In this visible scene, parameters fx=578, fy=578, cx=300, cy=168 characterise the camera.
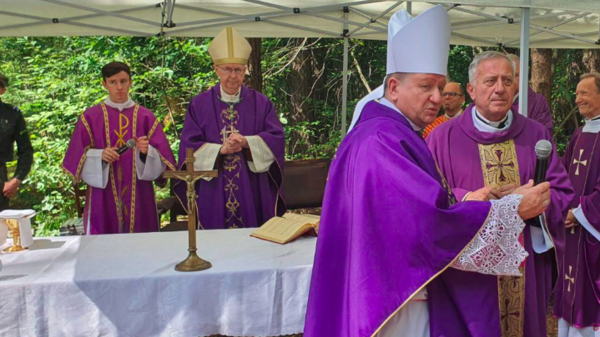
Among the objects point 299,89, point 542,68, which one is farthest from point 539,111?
point 299,89

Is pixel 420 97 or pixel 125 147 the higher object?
pixel 420 97

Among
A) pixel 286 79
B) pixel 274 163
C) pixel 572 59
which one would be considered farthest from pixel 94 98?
pixel 572 59

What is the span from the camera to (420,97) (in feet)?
6.84

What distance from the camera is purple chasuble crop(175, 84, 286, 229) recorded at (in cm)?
455

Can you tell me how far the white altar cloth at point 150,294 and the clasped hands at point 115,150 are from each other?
4.42ft

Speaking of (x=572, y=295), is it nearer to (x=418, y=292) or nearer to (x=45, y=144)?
(x=418, y=292)

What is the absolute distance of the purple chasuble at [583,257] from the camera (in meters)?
4.11

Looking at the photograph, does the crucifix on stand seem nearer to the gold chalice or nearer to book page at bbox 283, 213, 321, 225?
book page at bbox 283, 213, 321, 225

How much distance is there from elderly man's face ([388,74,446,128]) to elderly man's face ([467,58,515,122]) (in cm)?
90

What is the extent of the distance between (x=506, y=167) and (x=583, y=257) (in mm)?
1632

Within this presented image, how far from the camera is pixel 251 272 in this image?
2.79 metres

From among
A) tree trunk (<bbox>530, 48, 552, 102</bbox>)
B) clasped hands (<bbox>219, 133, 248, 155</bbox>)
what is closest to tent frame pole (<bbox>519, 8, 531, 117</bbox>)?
clasped hands (<bbox>219, 133, 248, 155</bbox>)

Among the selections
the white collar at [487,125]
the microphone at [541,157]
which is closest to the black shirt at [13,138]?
the white collar at [487,125]

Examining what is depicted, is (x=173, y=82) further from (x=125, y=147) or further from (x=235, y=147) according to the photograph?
(x=235, y=147)
